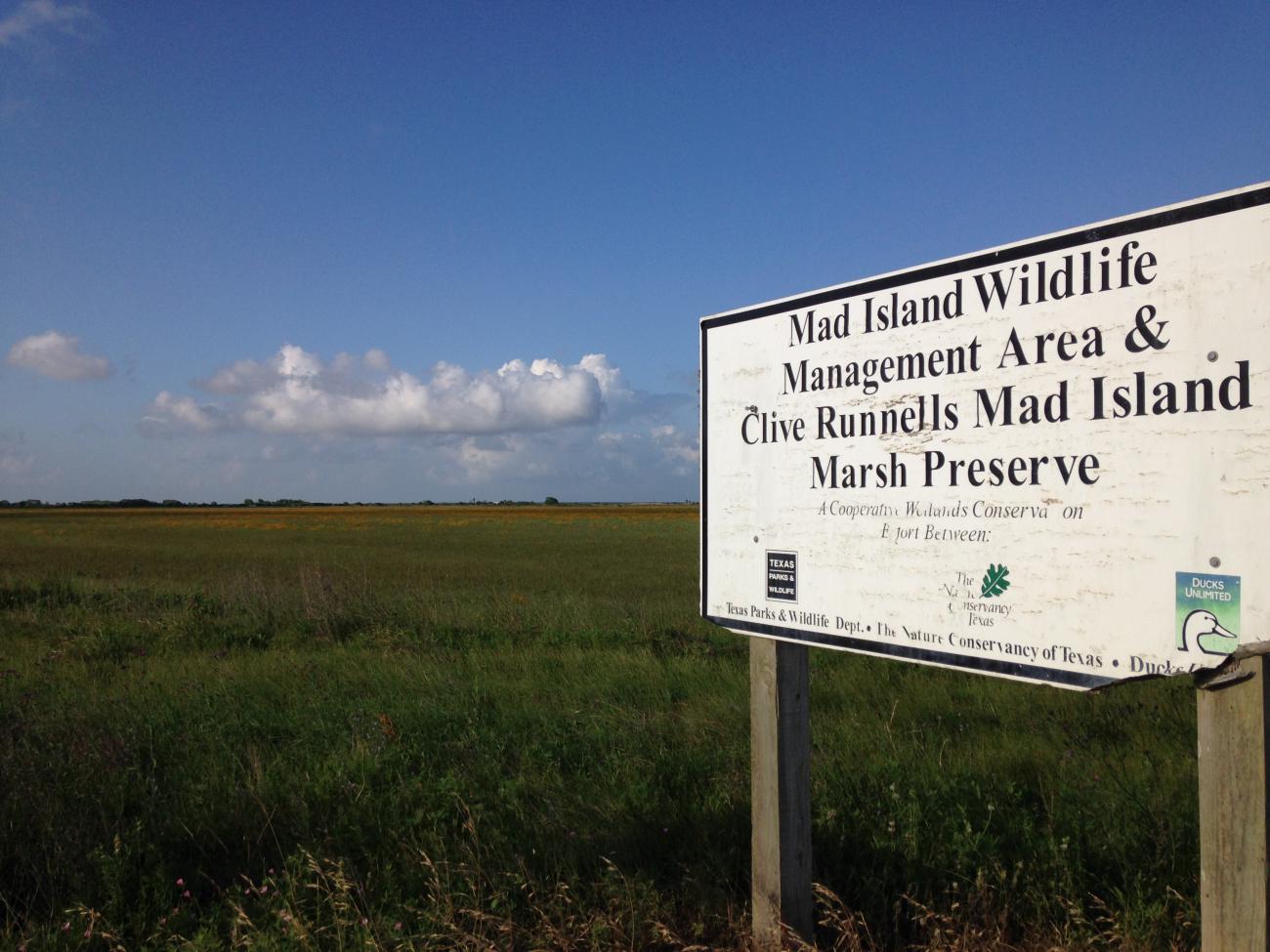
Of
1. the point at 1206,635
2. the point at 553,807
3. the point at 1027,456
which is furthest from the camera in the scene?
the point at 553,807

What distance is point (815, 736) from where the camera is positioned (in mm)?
5297

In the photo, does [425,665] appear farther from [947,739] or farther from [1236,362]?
[1236,362]

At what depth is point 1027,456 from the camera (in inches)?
99.2

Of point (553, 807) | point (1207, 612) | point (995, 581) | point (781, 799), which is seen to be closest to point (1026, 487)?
point (995, 581)

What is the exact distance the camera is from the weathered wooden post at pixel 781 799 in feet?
9.97

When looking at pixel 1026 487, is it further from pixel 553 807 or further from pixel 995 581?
pixel 553 807

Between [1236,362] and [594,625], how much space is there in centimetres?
847

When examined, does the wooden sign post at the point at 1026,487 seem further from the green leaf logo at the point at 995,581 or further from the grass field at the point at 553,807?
the grass field at the point at 553,807

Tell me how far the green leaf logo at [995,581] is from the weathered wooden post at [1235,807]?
1.79 ft

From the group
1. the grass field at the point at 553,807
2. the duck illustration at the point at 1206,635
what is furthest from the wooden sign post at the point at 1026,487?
the grass field at the point at 553,807

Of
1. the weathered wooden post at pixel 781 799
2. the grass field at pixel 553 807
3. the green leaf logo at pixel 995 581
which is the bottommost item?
the grass field at pixel 553 807

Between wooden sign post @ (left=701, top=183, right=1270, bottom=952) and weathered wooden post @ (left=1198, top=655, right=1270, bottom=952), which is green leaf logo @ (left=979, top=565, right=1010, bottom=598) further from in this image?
weathered wooden post @ (left=1198, top=655, right=1270, bottom=952)

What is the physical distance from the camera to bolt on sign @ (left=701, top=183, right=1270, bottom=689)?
216 cm

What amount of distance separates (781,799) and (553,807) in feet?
4.75
